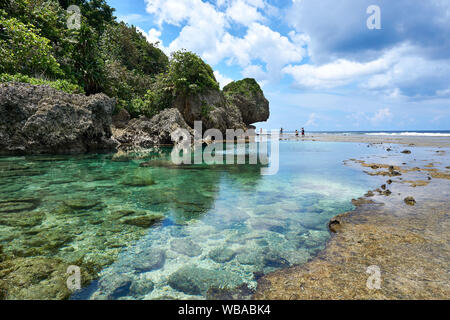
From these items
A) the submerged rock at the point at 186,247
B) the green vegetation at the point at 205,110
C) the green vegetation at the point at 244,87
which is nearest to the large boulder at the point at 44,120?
the submerged rock at the point at 186,247

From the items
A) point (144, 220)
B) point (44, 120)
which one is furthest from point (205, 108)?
point (144, 220)

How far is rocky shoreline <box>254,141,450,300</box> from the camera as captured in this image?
9.35ft

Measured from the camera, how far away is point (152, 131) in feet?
87.0

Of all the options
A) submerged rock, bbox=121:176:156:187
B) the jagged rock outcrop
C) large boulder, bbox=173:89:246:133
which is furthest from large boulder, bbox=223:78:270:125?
submerged rock, bbox=121:176:156:187

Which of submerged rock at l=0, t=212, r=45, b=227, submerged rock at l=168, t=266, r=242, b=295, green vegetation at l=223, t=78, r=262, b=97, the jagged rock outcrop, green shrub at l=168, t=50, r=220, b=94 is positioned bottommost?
submerged rock at l=168, t=266, r=242, b=295

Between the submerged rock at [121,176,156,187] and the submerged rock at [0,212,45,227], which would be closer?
the submerged rock at [0,212,45,227]

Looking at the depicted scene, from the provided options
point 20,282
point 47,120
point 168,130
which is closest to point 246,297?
point 20,282

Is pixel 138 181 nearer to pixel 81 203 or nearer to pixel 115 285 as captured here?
pixel 81 203

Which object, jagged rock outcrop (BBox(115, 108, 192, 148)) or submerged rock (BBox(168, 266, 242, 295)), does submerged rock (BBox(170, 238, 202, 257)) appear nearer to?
submerged rock (BBox(168, 266, 242, 295))

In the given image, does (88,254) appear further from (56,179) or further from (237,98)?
(237,98)

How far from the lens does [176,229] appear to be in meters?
4.88

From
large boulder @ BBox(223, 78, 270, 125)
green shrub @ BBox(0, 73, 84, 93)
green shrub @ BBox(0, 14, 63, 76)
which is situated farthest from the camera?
large boulder @ BBox(223, 78, 270, 125)

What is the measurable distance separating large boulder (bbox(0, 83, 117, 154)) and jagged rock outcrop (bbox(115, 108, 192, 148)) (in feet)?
21.5

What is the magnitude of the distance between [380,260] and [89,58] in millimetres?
30695
